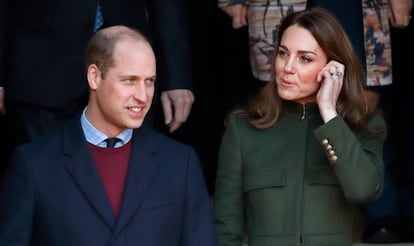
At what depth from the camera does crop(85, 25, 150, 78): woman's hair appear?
16.1ft

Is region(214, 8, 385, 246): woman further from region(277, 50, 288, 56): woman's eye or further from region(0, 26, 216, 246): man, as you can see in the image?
region(0, 26, 216, 246): man

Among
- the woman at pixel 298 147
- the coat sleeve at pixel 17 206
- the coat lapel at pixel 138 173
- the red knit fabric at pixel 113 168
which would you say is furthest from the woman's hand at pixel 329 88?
the coat sleeve at pixel 17 206

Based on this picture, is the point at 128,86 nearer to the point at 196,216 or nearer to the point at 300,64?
the point at 196,216

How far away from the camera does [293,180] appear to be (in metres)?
5.22

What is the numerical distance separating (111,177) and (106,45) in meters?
0.44

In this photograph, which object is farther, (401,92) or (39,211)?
(401,92)

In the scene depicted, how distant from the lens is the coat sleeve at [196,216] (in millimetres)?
4922

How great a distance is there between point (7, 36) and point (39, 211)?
0.97m

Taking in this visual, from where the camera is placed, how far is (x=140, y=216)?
4824 mm

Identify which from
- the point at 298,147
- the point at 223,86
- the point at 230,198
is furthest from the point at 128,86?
the point at 223,86

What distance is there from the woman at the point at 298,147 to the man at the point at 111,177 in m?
0.31

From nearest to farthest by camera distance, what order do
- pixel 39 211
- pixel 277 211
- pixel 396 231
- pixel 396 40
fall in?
pixel 39 211
pixel 277 211
pixel 396 231
pixel 396 40

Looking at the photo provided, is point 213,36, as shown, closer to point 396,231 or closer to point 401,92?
point 401,92

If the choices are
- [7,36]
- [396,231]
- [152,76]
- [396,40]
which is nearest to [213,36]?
[396,40]
